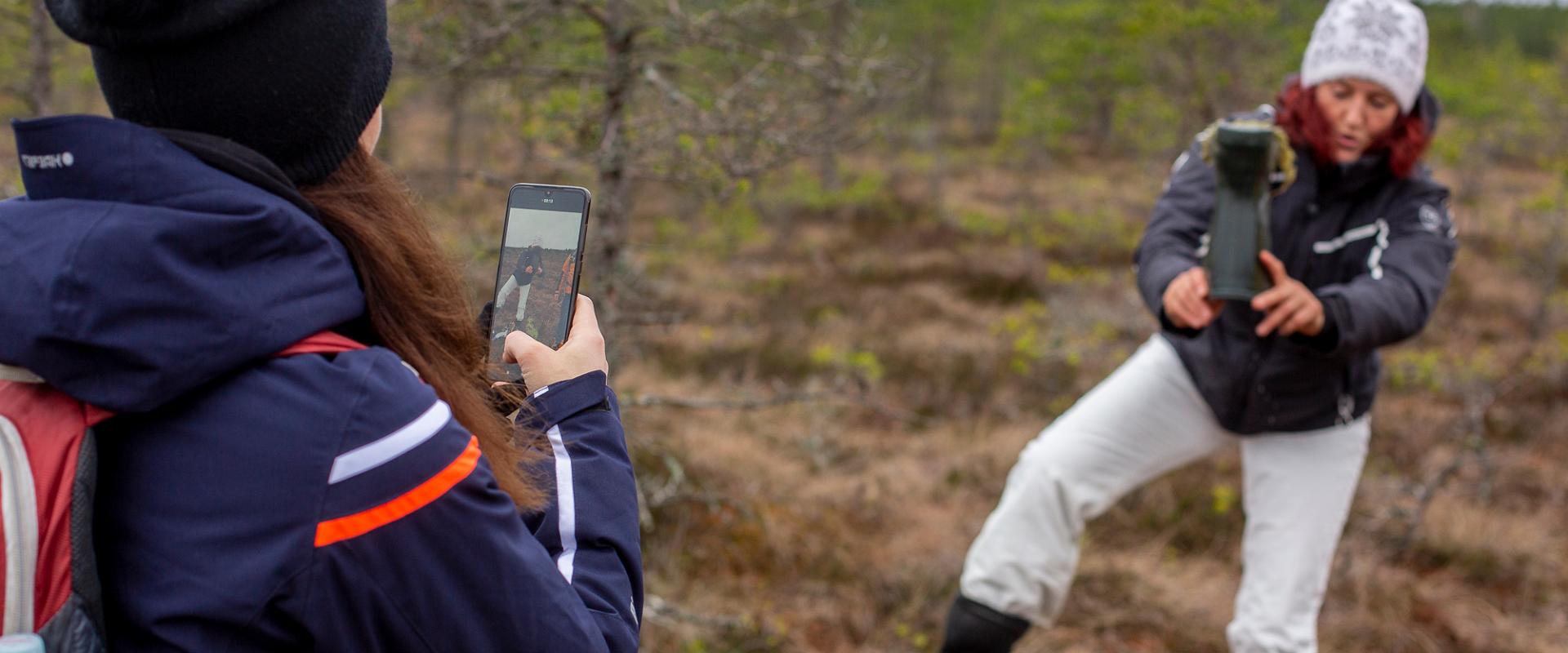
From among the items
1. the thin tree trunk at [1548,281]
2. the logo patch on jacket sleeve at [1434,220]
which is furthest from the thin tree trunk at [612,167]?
the thin tree trunk at [1548,281]

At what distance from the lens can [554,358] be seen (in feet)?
4.49

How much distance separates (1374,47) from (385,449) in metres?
2.84

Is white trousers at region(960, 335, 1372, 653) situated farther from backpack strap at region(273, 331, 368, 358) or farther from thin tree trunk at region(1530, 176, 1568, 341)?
thin tree trunk at region(1530, 176, 1568, 341)

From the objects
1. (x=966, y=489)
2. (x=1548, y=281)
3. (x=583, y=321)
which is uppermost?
(x=583, y=321)

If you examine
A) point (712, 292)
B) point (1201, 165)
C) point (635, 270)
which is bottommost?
point (712, 292)

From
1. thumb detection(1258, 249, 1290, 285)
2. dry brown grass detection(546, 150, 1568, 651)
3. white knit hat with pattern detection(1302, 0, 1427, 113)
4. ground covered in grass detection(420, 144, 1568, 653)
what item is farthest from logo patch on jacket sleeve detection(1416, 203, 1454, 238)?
dry brown grass detection(546, 150, 1568, 651)

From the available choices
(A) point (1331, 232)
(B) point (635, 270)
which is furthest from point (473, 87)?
(A) point (1331, 232)

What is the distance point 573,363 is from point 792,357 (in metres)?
7.08

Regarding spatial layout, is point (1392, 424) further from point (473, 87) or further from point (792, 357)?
point (473, 87)

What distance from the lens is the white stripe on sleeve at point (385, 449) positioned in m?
1.00

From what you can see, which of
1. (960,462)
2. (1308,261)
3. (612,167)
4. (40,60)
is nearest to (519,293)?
(612,167)

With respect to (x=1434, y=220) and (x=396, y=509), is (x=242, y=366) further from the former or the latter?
(x=1434, y=220)

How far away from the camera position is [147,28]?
39.4 inches

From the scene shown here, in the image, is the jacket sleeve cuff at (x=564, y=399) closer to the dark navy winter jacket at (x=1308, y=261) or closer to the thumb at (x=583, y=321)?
the thumb at (x=583, y=321)
